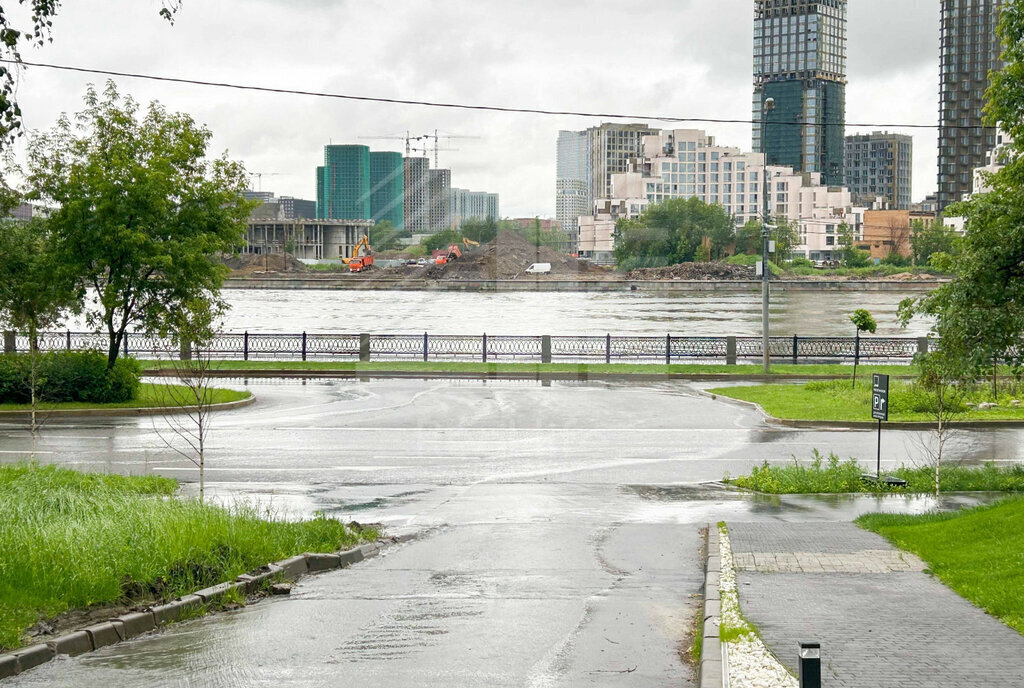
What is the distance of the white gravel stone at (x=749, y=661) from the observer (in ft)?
24.2

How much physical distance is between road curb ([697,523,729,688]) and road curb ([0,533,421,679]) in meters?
4.06

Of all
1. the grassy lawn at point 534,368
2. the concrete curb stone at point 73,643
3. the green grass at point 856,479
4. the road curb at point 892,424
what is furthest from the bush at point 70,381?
the concrete curb stone at point 73,643

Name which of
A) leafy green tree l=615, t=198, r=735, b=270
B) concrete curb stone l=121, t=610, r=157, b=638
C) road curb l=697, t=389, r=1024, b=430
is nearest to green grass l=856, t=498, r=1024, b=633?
concrete curb stone l=121, t=610, r=157, b=638

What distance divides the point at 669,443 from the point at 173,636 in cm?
1458

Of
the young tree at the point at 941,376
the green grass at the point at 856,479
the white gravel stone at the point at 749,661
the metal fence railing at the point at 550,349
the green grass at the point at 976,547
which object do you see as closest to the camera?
the white gravel stone at the point at 749,661

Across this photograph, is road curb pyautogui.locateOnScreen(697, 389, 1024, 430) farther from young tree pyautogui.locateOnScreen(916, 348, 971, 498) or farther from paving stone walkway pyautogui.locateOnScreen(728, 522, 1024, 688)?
paving stone walkway pyautogui.locateOnScreen(728, 522, 1024, 688)

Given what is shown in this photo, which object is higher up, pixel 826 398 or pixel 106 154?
pixel 106 154

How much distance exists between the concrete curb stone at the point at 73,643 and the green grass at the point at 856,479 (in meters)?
11.2

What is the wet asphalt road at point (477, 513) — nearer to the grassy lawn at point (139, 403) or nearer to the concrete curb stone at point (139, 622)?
the concrete curb stone at point (139, 622)

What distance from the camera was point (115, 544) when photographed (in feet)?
34.7

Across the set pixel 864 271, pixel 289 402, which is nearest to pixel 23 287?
pixel 289 402

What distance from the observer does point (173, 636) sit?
905 centimetres

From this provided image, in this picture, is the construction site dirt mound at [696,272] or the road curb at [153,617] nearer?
the road curb at [153,617]

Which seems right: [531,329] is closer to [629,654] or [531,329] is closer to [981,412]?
[981,412]
